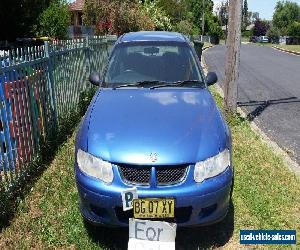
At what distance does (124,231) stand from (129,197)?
82 centimetres

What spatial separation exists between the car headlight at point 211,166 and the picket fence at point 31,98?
220cm

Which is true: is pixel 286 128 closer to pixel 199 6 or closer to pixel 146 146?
pixel 146 146

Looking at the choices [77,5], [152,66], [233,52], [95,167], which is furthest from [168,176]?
[77,5]

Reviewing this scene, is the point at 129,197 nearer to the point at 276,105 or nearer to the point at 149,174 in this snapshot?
the point at 149,174

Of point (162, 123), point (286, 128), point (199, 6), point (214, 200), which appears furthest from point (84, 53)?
point (199, 6)

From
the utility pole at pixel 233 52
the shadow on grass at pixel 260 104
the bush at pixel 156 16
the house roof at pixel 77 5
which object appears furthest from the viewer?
the house roof at pixel 77 5

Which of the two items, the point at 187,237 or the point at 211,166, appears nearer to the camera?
the point at 211,166

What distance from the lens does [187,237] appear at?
3.93 meters

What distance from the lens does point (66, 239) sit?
12.7 feet

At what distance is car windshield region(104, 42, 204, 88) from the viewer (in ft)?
16.2

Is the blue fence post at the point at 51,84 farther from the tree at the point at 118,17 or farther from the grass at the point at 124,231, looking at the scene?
the tree at the point at 118,17

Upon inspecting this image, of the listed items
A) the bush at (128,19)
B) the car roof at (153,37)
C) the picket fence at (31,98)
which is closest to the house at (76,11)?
the bush at (128,19)
